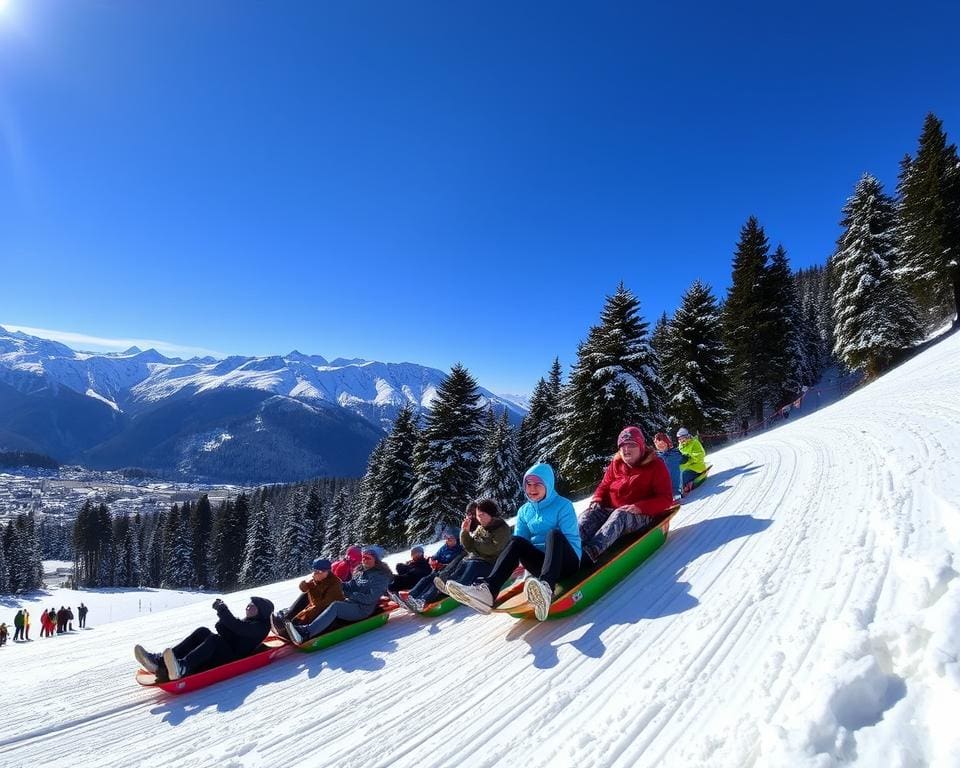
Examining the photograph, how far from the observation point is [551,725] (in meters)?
3.29

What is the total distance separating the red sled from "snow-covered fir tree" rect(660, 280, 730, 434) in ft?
71.7

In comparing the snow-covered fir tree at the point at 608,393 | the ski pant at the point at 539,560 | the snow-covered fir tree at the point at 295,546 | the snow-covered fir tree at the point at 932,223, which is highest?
the snow-covered fir tree at the point at 932,223

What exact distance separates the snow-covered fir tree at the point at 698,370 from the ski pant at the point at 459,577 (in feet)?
65.7

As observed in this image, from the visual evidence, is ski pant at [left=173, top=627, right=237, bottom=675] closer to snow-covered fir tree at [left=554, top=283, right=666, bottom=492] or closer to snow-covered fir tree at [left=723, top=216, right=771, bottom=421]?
snow-covered fir tree at [left=554, top=283, right=666, bottom=492]

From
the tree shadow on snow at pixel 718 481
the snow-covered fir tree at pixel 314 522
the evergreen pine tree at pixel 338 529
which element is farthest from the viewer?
the snow-covered fir tree at pixel 314 522

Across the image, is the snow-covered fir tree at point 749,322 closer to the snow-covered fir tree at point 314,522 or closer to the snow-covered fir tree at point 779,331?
the snow-covered fir tree at point 779,331

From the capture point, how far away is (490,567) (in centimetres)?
594

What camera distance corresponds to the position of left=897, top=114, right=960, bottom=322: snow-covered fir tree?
78.5 feet

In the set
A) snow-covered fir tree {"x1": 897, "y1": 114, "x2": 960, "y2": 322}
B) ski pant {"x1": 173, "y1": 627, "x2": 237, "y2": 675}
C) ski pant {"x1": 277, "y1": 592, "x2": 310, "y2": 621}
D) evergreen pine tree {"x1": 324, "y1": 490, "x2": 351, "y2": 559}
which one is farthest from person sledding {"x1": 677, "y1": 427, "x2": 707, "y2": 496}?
evergreen pine tree {"x1": 324, "y1": 490, "x2": 351, "y2": 559}

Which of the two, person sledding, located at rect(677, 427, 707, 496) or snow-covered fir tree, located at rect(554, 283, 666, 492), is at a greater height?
snow-covered fir tree, located at rect(554, 283, 666, 492)

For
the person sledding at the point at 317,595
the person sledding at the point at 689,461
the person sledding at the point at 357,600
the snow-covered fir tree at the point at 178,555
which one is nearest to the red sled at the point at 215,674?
the person sledding at the point at 357,600

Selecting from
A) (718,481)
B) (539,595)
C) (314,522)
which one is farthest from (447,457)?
(314,522)

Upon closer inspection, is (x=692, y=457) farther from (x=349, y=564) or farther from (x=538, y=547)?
(x=349, y=564)

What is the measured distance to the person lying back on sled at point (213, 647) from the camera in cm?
513
